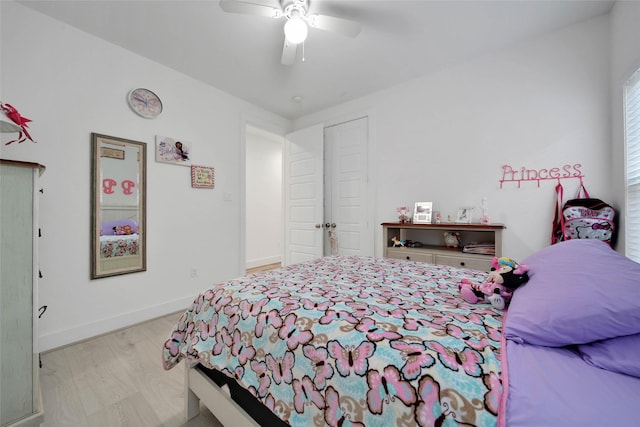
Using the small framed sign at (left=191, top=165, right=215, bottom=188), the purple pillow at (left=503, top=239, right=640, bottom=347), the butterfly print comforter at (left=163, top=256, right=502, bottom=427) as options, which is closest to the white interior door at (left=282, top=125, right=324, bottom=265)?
the small framed sign at (left=191, top=165, right=215, bottom=188)

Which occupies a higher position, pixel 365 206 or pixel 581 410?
pixel 365 206

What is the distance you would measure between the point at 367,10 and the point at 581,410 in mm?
2436

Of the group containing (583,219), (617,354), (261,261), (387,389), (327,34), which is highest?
(327,34)

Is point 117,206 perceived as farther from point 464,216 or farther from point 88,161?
point 464,216

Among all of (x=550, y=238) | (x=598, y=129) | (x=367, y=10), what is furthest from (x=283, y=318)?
(x=598, y=129)

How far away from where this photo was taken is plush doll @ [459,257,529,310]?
978 mm

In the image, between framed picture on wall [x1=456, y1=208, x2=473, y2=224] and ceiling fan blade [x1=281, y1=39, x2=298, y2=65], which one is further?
framed picture on wall [x1=456, y1=208, x2=473, y2=224]

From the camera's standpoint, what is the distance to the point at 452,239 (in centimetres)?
265

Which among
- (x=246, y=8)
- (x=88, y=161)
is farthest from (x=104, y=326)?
(x=246, y=8)

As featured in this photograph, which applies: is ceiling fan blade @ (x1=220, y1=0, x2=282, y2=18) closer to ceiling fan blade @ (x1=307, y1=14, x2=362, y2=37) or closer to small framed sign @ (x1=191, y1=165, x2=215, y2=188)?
ceiling fan blade @ (x1=307, y1=14, x2=362, y2=37)

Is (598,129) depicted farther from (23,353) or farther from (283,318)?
(23,353)

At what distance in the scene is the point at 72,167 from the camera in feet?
6.84

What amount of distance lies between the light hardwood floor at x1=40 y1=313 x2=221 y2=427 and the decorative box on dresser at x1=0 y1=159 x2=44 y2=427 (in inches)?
7.6

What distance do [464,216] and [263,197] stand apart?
12.0ft
